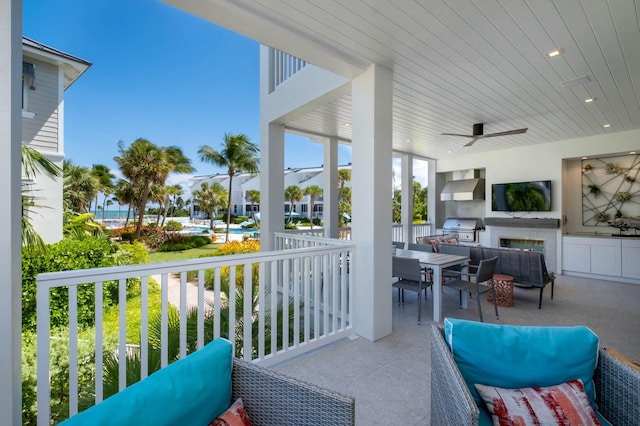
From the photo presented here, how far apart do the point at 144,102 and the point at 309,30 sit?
22.7m

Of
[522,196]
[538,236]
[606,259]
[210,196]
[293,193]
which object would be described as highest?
[293,193]

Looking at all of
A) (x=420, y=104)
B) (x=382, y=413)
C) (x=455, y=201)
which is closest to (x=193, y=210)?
(x=455, y=201)

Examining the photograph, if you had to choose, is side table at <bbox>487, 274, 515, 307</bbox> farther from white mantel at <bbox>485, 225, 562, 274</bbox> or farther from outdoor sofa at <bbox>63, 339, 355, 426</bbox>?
outdoor sofa at <bbox>63, 339, 355, 426</bbox>

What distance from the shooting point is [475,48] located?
9.06ft

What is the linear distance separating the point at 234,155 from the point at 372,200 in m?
12.6

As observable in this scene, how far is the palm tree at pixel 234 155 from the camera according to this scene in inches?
565

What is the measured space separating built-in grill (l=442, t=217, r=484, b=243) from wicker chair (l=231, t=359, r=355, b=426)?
7.48 meters

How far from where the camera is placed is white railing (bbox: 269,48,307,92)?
434 cm

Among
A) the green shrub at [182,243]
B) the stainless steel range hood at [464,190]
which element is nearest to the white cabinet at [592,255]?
the stainless steel range hood at [464,190]

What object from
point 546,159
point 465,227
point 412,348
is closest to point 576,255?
point 546,159

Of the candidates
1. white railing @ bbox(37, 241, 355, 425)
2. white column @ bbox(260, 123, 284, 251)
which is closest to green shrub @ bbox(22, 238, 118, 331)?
white railing @ bbox(37, 241, 355, 425)

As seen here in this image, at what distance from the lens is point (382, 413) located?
6.39 feet

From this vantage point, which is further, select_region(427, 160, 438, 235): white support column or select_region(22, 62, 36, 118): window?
select_region(427, 160, 438, 235): white support column

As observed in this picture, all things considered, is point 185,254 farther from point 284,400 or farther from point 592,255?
point 284,400
